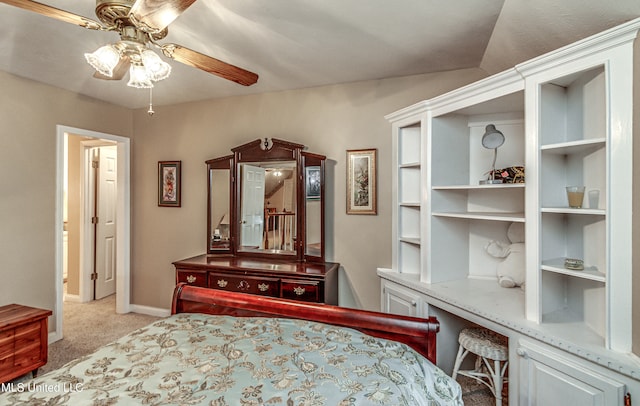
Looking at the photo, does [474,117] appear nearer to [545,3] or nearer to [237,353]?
[545,3]

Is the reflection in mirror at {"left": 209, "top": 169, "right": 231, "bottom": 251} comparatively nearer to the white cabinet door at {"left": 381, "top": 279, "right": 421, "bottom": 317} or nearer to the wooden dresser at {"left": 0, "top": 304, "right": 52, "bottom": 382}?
the wooden dresser at {"left": 0, "top": 304, "right": 52, "bottom": 382}

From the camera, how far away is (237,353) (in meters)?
1.39

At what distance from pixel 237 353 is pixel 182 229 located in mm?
2671

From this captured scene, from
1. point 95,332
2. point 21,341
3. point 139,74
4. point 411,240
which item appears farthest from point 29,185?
point 411,240

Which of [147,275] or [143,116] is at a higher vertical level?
[143,116]

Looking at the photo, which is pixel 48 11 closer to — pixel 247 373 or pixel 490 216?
pixel 247 373

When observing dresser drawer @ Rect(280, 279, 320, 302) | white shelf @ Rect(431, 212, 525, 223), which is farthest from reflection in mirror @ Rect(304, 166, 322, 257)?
white shelf @ Rect(431, 212, 525, 223)

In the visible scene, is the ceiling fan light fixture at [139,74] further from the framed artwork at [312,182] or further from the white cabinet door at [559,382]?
the white cabinet door at [559,382]

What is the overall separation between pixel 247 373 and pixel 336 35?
206 centimetres

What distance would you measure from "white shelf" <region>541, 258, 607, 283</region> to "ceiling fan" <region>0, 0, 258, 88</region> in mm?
2005

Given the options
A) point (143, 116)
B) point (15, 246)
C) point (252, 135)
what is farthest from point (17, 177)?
point (252, 135)

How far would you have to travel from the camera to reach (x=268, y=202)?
3.19 m

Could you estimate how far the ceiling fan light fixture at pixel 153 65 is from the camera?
1525 mm

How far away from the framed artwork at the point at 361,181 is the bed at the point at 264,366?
1.43 meters
